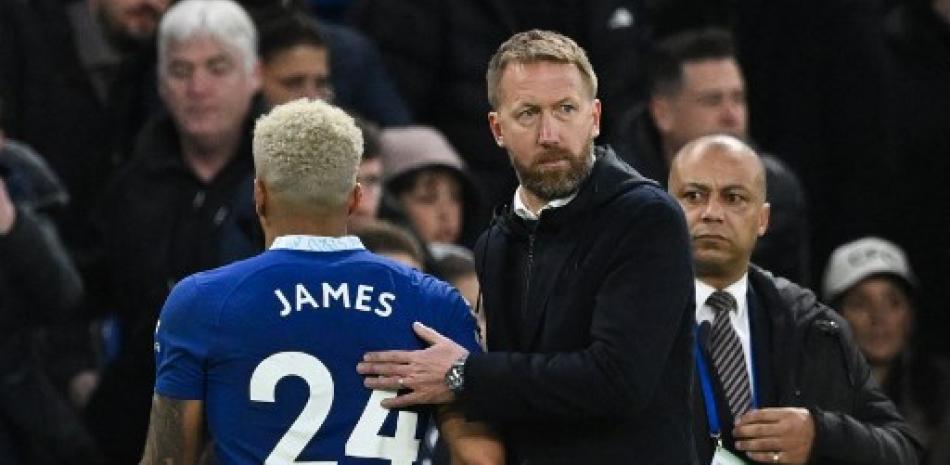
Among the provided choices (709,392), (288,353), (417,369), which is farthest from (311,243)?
(709,392)

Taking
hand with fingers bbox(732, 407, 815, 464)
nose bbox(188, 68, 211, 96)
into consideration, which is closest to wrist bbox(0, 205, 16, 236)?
nose bbox(188, 68, 211, 96)

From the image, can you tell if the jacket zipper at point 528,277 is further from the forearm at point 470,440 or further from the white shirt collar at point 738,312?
the white shirt collar at point 738,312

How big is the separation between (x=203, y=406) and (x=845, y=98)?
5.01 metres

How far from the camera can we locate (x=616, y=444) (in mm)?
5996

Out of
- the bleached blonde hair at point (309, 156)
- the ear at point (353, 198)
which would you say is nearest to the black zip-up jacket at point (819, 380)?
the ear at point (353, 198)

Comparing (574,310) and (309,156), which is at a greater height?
(309,156)

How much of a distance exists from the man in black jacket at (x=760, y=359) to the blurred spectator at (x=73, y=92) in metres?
3.40

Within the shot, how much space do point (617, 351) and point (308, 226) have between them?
0.83 meters

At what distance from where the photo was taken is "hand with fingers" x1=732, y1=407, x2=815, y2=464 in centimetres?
661

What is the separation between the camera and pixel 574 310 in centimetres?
602

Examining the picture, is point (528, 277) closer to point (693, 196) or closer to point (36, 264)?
point (693, 196)

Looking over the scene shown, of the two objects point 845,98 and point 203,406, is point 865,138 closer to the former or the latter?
point 845,98

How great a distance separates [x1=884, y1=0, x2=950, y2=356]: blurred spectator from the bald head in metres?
3.43

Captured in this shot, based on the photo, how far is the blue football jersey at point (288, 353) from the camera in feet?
19.5
